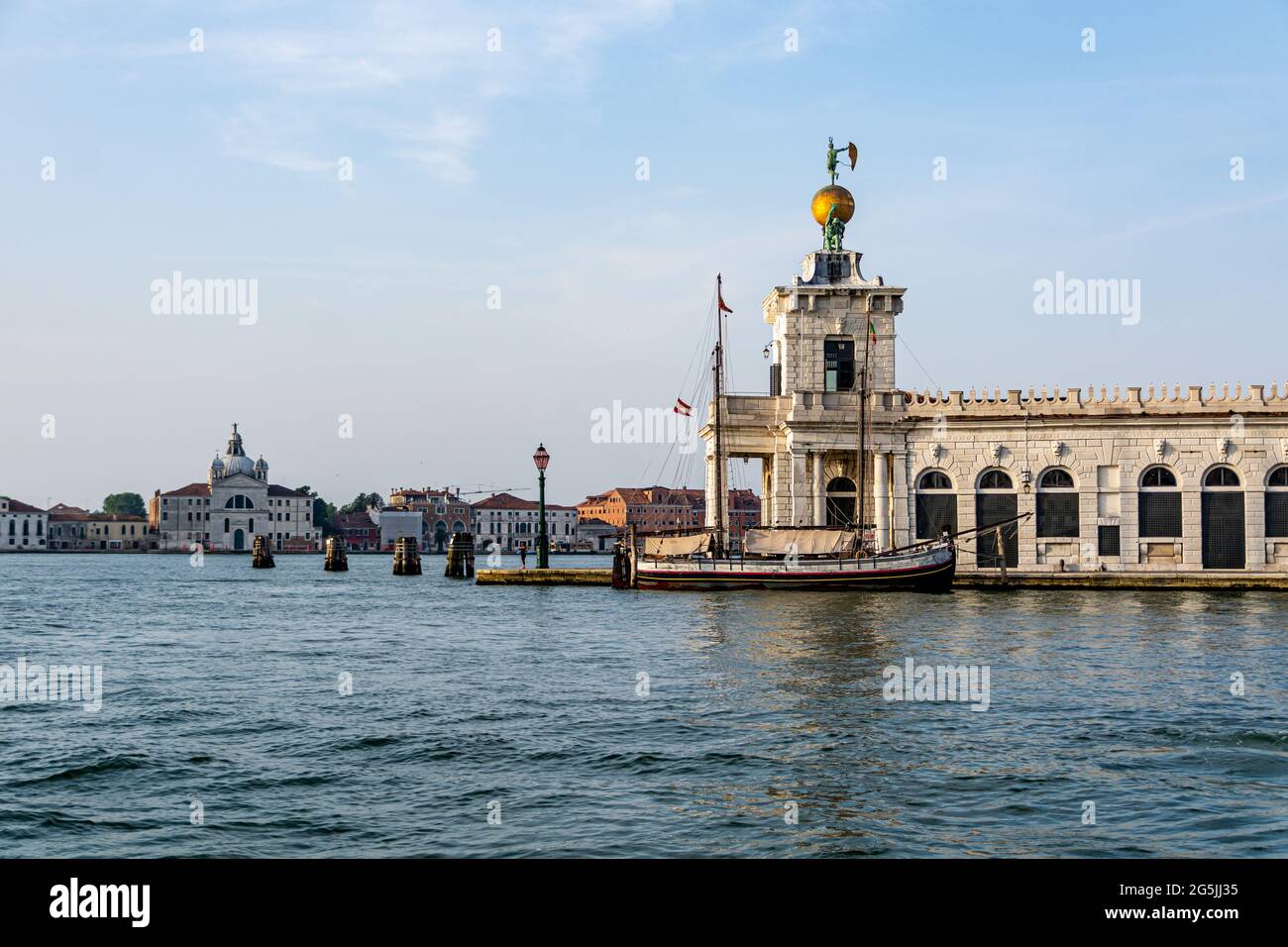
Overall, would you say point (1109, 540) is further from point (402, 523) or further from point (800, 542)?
point (402, 523)

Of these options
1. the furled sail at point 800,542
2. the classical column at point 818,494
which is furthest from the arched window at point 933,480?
the furled sail at point 800,542

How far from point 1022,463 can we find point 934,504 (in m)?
4.24

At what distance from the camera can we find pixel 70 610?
51.2 m

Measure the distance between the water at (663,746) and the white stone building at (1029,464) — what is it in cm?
1762

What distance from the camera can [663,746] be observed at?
16.8 m

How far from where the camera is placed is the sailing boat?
48531mm

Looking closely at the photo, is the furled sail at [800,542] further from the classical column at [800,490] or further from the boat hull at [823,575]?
the classical column at [800,490]

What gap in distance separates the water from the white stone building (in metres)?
17.6

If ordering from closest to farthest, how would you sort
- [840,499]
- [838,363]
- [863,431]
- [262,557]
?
[863,431]
[840,499]
[838,363]
[262,557]
